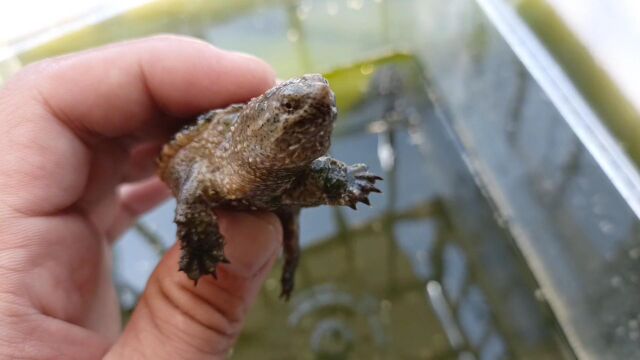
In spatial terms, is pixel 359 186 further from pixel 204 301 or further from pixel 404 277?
pixel 404 277

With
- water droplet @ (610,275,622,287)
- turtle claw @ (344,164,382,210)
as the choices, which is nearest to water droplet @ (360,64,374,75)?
water droplet @ (610,275,622,287)

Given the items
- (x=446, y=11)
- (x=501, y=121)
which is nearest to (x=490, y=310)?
(x=501, y=121)

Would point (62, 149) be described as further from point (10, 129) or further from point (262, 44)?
point (262, 44)

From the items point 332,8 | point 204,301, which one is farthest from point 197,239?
point 332,8

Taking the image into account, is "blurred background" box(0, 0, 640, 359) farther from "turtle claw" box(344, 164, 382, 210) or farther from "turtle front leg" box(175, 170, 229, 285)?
"turtle front leg" box(175, 170, 229, 285)

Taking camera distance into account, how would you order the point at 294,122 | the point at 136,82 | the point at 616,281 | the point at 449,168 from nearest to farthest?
1. the point at 294,122
2. the point at 136,82
3. the point at 616,281
4. the point at 449,168

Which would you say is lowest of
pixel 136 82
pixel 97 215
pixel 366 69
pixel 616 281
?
pixel 616 281

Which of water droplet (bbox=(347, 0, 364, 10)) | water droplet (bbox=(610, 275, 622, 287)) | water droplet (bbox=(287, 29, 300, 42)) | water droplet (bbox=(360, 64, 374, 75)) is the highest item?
water droplet (bbox=(347, 0, 364, 10))
